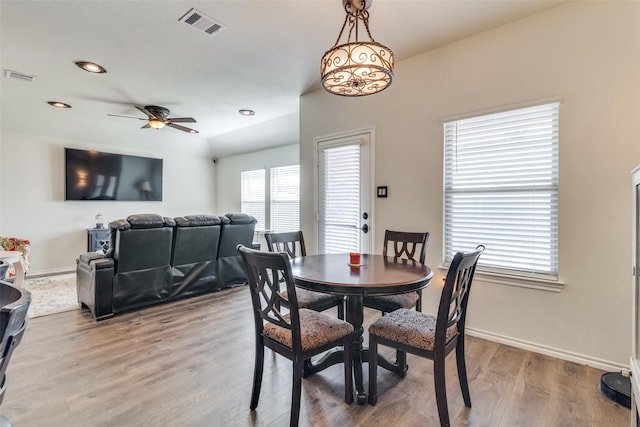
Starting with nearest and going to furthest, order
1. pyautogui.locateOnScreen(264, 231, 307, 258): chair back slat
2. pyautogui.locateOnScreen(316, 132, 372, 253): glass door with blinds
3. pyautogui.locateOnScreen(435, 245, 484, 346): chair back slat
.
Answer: pyautogui.locateOnScreen(435, 245, 484, 346): chair back slat
pyautogui.locateOnScreen(264, 231, 307, 258): chair back slat
pyautogui.locateOnScreen(316, 132, 372, 253): glass door with blinds

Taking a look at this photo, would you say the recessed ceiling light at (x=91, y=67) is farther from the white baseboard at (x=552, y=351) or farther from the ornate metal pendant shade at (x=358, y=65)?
the white baseboard at (x=552, y=351)

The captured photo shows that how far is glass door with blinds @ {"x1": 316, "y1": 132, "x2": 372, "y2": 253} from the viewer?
371 centimetres

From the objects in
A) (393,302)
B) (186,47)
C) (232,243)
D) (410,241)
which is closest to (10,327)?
(393,302)

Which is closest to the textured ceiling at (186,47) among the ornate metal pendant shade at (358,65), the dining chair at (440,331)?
the ornate metal pendant shade at (358,65)

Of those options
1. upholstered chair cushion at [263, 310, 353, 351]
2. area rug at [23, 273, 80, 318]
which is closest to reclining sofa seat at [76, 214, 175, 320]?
area rug at [23, 273, 80, 318]

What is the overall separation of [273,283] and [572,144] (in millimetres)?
2505

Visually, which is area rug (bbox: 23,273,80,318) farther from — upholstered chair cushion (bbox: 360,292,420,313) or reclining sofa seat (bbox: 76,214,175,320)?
upholstered chair cushion (bbox: 360,292,420,313)

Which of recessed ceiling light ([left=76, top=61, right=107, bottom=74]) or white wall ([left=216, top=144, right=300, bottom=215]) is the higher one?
recessed ceiling light ([left=76, top=61, right=107, bottom=74])

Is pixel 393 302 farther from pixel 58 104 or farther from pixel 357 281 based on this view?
pixel 58 104

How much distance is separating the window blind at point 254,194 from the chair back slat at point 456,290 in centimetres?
526

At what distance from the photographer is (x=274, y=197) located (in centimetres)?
643

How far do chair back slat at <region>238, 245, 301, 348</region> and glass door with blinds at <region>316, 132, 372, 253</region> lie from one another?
2067 millimetres

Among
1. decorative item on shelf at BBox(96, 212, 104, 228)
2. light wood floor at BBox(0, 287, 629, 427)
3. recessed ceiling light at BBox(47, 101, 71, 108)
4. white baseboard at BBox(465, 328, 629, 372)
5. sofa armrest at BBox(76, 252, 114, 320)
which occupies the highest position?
recessed ceiling light at BBox(47, 101, 71, 108)

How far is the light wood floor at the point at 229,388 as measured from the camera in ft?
5.78
